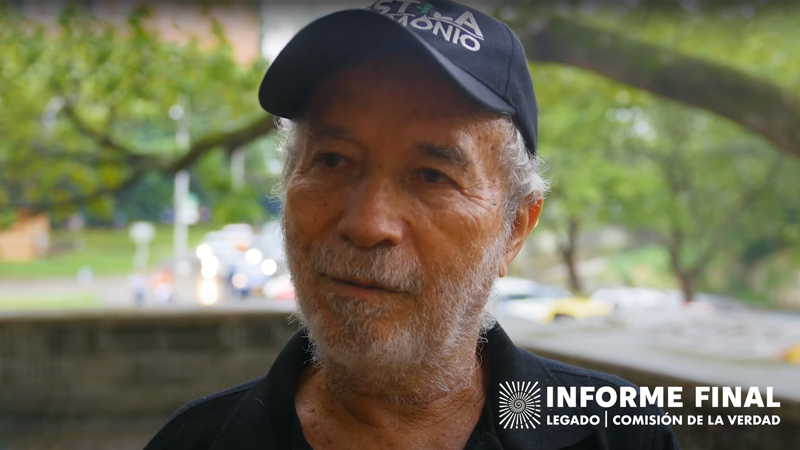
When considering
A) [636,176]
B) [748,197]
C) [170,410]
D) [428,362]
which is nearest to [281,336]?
[170,410]

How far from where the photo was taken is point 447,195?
944 mm

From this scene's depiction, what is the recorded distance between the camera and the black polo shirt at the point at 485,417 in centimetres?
101

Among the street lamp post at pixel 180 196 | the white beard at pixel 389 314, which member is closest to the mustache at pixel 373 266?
the white beard at pixel 389 314

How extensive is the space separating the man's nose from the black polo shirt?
11.6 inches

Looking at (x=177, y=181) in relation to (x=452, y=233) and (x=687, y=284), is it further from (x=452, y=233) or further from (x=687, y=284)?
(x=687, y=284)

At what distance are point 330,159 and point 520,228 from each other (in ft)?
1.19

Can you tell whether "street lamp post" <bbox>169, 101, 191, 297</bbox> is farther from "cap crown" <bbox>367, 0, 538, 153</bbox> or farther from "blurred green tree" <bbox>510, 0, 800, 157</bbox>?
"cap crown" <bbox>367, 0, 538, 153</bbox>

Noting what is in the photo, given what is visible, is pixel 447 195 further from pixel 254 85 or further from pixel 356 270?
pixel 254 85

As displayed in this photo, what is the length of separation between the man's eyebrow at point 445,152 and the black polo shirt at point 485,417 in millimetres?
372

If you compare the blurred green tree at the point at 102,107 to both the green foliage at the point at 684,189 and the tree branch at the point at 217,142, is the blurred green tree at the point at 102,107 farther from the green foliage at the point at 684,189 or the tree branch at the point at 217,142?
the green foliage at the point at 684,189

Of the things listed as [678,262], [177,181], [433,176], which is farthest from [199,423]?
[678,262]

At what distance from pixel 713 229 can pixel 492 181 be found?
11.7 meters

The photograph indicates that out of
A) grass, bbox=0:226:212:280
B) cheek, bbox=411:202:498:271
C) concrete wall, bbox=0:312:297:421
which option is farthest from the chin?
grass, bbox=0:226:212:280

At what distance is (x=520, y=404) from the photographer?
41.8 inches
